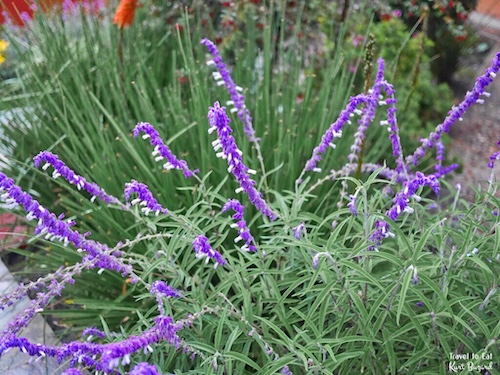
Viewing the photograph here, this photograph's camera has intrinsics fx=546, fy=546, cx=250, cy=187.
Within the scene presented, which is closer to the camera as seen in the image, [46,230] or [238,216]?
[46,230]

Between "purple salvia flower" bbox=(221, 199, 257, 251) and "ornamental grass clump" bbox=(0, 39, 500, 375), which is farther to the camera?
"purple salvia flower" bbox=(221, 199, 257, 251)

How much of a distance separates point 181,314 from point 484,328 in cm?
86

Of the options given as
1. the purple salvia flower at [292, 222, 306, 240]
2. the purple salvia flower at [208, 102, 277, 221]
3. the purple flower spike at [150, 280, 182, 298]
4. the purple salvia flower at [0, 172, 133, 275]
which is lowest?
the purple flower spike at [150, 280, 182, 298]

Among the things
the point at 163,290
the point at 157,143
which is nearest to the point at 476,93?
the point at 157,143

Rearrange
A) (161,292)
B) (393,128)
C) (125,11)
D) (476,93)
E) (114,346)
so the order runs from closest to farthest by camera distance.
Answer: (114,346) < (161,292) < (476,93) < (393,128) < (125,11)

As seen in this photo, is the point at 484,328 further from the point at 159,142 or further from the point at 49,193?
the point at 49,193

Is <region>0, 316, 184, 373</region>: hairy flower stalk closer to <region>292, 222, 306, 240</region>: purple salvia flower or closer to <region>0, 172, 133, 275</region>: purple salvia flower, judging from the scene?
<region>0, 172, 133, 275</region>: purple salvia flower

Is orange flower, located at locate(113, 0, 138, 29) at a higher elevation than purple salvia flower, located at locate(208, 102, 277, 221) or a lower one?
lower

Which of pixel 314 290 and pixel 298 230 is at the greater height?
pixel 298 230

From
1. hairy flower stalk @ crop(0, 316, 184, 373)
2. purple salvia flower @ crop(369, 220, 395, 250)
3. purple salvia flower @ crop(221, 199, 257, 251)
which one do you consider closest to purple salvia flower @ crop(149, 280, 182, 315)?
hairy flower stalk @ crop(0, 316, 184, 373)

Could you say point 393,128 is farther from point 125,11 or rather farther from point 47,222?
point 125,11

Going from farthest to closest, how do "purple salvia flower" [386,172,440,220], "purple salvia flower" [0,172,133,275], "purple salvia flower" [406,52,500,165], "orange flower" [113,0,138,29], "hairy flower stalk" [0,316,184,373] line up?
"orange flower" [113,0,138,29], "purple salvia flower" [406,52,500,165], "purple salvia flower" [386,172,440,220], "purple salvia flower" [0,172,133,275], "hairy flower stalk" [0,316,184,373]

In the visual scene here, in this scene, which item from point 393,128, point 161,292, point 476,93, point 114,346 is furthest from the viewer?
point 393,128

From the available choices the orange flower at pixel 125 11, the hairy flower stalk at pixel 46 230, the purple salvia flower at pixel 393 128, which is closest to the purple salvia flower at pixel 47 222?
the hairy flower stalk at pixel 46 230
